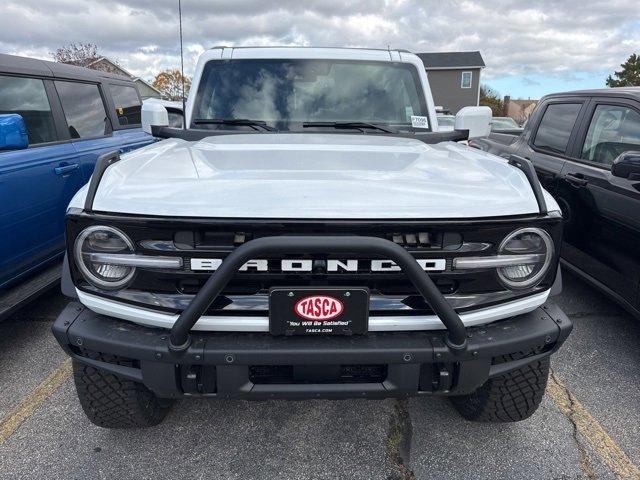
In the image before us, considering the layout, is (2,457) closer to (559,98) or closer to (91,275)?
(91,275)

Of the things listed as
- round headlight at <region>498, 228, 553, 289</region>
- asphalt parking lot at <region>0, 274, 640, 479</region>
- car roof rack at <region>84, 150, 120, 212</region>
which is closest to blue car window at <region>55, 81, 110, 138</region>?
asphalt parking lot at <region>0, 274, 640, 479</region>

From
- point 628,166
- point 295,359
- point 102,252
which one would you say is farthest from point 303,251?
point 628,166

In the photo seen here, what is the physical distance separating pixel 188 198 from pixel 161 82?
43.6m

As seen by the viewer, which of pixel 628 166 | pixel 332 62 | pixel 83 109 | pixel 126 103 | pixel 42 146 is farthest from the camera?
pixel 126 103

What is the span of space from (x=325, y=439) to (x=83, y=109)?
383 cm

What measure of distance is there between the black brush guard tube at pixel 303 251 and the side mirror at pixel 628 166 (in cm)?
203

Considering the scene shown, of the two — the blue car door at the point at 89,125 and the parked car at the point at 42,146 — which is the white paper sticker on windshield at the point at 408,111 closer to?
the parked car at the point at 42,146

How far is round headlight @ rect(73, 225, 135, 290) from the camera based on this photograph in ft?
6.09

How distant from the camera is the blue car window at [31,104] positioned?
363 cm

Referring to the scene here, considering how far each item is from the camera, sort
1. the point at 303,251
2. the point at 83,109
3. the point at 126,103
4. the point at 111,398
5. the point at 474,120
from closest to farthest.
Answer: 1. the point at 303,251
2. the point at 111,398
3. the point at 474,120
4. the point at 83,109
5. the point at 126,103

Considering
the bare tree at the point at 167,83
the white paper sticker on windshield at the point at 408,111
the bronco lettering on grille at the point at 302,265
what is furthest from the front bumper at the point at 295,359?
the bare tree at the point at 167,83

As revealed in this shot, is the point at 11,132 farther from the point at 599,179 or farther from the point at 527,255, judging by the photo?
the point at 599,179

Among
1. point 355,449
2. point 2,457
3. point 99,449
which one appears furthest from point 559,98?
point 2,457

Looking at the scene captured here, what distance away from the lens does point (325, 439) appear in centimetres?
248
